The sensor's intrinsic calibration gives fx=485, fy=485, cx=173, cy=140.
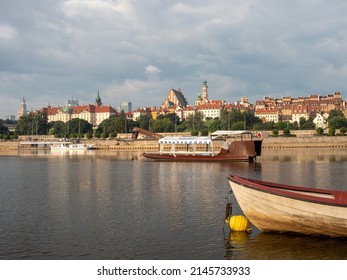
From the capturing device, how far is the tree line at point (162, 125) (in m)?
144

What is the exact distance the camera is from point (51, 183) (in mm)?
38438

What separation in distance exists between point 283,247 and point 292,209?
4.63 ft

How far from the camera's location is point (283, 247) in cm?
1688

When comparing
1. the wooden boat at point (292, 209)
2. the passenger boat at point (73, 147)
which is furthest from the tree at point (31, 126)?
the wooden boat at point (292, 209)

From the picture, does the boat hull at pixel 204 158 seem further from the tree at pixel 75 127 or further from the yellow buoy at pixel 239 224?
the tree at pixel 75 127

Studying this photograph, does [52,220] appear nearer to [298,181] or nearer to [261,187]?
[261,187]

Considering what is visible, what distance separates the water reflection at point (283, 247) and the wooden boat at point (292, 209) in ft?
1.05

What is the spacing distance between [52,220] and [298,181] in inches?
847

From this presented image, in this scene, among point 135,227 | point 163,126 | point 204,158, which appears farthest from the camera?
point 163,126

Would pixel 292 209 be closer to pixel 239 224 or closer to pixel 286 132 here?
pixel 239 224

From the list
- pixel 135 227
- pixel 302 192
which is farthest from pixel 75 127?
pixel 302 192

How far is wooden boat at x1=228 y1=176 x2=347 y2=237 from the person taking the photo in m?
16.8

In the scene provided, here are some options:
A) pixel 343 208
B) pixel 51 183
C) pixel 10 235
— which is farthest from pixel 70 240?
pixel 51 183

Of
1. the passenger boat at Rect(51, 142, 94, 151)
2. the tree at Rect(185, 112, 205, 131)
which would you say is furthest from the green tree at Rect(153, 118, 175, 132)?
the passenger boat at Rect(51, 142, 94, 151)
